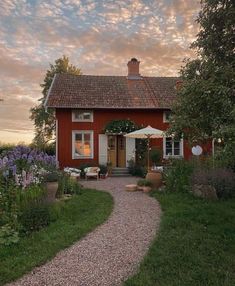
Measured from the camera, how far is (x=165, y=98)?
929 inches

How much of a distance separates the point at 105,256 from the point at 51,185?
467 cm

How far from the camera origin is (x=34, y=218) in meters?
7.79

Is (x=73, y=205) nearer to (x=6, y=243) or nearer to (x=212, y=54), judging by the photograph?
(x=6, y=243)

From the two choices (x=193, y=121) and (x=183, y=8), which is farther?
(x=183, y=8)

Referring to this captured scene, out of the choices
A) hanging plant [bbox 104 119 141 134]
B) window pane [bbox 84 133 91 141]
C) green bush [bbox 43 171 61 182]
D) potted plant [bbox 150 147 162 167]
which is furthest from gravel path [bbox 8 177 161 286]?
window pane [bbox 84 133 91 141]

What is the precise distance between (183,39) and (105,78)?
539 inches

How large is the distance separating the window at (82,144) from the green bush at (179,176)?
30.9 ft

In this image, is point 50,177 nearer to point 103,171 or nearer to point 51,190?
point 51,190

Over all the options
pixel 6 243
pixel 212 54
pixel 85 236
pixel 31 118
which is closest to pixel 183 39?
pixel 212 54

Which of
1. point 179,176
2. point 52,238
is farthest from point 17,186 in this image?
point 179,176

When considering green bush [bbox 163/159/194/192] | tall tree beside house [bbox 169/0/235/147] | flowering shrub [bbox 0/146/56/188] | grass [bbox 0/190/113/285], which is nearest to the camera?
grass [bbox 0/190/113/285]

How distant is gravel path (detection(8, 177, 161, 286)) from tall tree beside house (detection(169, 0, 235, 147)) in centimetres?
252

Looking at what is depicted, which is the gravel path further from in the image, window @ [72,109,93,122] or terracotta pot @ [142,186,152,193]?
window @ [72,109,93,122]

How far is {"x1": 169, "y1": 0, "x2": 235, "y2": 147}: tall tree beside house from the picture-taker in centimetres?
833
